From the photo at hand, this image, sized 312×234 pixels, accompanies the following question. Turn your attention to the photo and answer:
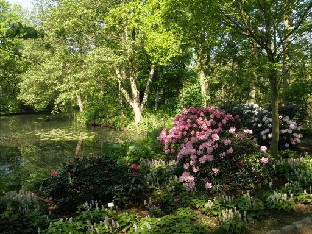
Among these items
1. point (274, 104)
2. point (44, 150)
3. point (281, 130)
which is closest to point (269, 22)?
point (274, 104)

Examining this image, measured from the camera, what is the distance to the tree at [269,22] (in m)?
8.59

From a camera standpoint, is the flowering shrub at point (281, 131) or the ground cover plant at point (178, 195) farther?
the flowering shrub at point (281, 131)

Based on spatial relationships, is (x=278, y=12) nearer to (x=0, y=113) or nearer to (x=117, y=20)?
(x=117, y=20)

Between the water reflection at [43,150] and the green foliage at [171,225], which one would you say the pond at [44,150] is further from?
the green foliage at [171,225]

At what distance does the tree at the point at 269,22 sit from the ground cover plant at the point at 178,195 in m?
2.15

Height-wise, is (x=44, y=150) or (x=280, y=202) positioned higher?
(x=280, y=202)

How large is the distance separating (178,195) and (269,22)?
563 centimetres

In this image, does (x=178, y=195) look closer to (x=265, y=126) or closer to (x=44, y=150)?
(x=265, y=126)

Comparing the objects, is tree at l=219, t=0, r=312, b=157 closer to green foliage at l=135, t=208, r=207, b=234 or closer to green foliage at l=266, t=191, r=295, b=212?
green foliage at l=266, t=191, r=295, b=212

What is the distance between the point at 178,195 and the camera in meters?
7.54

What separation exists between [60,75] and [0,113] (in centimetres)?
3097

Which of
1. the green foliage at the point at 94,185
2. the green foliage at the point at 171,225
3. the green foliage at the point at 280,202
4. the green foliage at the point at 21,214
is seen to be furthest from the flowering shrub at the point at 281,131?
the green foliage at the point at 21,214

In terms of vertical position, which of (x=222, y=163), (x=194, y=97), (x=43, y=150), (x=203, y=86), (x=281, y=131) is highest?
(x=203, y=86)

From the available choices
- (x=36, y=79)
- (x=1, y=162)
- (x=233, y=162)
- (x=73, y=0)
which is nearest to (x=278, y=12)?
(x=233, y=162)
